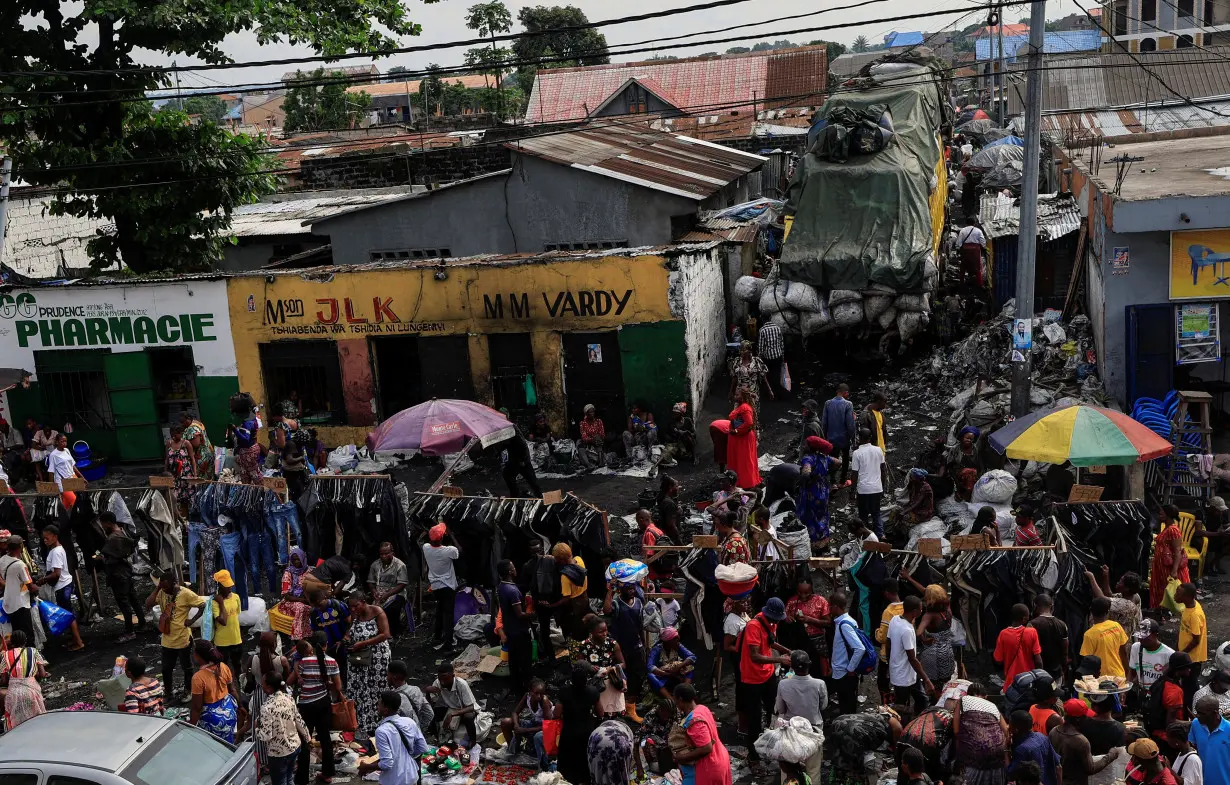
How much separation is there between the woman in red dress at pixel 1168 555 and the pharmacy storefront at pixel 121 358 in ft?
45.5

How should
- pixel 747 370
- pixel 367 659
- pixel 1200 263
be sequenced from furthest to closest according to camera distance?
pixel 747 370
pixel 1200 263
pixel 367 659

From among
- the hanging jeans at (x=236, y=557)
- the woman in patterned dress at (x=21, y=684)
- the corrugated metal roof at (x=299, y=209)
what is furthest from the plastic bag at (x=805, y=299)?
the woman in patterned dress at (x=21, y=684)

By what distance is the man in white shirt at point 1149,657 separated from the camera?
8383 millimetres

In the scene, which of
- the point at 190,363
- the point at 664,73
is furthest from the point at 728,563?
the point at 664,73

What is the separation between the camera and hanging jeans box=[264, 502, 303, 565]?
39.9 feet

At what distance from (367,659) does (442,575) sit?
1612mm

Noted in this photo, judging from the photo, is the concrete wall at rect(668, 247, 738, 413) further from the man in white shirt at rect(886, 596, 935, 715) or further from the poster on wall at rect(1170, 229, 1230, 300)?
the man in white shirt at rect(886, 596, 935, 715)

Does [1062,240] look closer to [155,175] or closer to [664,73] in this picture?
[155,175]

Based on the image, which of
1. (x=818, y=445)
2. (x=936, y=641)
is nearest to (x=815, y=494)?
(x=818, y=445)

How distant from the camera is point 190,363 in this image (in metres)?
18.8

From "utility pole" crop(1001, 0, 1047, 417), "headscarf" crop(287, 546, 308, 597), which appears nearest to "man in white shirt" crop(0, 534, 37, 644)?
"headscarf" crop(287, 546, 308, 597)

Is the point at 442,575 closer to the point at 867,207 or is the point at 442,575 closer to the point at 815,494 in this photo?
the point at 815,494

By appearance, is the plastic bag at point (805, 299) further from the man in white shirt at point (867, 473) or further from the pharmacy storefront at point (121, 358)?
the pharmacy storefront at point (121, 358)

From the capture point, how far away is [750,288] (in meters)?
19.5
